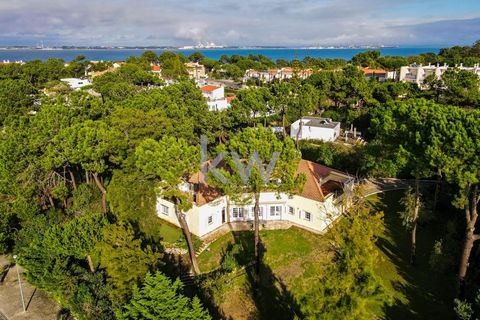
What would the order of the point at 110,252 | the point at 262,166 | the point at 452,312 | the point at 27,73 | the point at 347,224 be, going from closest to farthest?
the point at 347,224
the point at 110,252
the point at 452,312
the point at 262,166
the point at 27,73

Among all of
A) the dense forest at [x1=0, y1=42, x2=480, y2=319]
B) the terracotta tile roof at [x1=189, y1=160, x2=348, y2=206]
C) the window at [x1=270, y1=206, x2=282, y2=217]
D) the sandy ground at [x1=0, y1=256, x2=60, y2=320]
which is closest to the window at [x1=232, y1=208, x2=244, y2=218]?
the terracotta tile roof at [x1=189, y1=160, x2=348, y2=206]

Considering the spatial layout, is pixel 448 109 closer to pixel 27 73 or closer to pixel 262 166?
pixel 262 166

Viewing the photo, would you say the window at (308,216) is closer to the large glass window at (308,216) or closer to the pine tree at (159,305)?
the large glass window at (308,216)

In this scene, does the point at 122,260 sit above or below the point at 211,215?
above

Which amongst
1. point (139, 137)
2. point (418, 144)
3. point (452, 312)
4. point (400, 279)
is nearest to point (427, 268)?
point (400, 279)

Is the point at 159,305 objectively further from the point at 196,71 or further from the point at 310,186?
the point at 196,71

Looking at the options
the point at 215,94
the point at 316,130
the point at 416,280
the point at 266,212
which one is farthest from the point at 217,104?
the point at 416,280
